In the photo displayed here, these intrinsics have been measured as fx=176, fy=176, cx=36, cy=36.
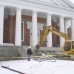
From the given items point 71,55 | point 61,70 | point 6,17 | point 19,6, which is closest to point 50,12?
point 19,6

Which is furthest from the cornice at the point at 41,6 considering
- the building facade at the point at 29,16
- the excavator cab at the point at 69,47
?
the excavator cab at the point at 69,47

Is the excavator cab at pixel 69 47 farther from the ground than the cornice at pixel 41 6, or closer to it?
closer to it

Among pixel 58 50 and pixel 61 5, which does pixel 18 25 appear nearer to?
pixel 58 50

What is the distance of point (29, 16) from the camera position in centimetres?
3038

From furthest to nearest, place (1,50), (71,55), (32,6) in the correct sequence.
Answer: (32,6), (1,50), (71,55)

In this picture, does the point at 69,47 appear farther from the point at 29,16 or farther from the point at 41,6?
the point at 29,16

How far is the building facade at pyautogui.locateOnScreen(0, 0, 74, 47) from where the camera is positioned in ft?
81.8

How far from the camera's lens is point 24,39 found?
3017cm

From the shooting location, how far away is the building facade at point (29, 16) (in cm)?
2492

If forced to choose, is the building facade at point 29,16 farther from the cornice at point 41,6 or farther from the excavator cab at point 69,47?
the excavator cab at point 69,47

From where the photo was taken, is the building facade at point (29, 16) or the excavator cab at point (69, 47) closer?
the excavator cab at point (69, 47)

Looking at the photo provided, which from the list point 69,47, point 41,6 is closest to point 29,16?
point 41,6

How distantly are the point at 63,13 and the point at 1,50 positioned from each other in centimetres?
1313

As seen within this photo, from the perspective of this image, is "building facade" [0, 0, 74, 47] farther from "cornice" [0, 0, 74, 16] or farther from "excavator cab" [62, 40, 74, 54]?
"excavator cab" [62, 40, 74, 54]
